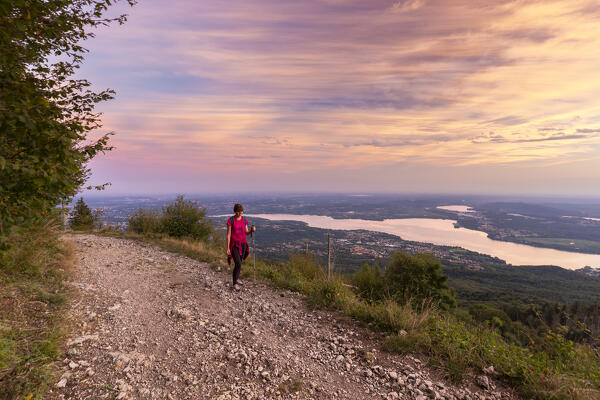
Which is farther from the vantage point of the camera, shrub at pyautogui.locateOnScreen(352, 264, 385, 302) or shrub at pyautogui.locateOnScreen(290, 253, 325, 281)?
shrub at pyautogui.locateOnScreen(352, 264, 385, 302)

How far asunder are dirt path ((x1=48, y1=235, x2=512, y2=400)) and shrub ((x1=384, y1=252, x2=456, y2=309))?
1814cm

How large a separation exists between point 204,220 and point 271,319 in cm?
1391

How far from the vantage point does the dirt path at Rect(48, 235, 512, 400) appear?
3217mm

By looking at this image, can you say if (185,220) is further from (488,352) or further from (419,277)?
(419,277)

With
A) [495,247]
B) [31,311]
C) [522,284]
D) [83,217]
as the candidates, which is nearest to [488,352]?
[31,311]

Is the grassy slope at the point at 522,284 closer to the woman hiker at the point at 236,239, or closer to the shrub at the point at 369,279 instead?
the shrub at the point at 369,279

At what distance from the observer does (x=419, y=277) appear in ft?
71.4

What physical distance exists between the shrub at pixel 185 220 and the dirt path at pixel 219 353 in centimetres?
1058

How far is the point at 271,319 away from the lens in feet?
18.2

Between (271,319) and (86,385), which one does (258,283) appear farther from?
(86,385)

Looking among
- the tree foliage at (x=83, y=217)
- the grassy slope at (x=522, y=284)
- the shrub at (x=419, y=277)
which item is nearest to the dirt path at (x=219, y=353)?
the tree foliage at (x=83, y=217)

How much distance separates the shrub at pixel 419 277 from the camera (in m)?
21.4

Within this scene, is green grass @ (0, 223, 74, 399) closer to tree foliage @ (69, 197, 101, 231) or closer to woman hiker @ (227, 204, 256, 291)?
woman hiker @ (227, 204, 256, 291)

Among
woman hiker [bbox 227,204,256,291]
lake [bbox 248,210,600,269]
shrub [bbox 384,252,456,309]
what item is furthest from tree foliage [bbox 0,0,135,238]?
lake [bbox 248,210,600,269]
